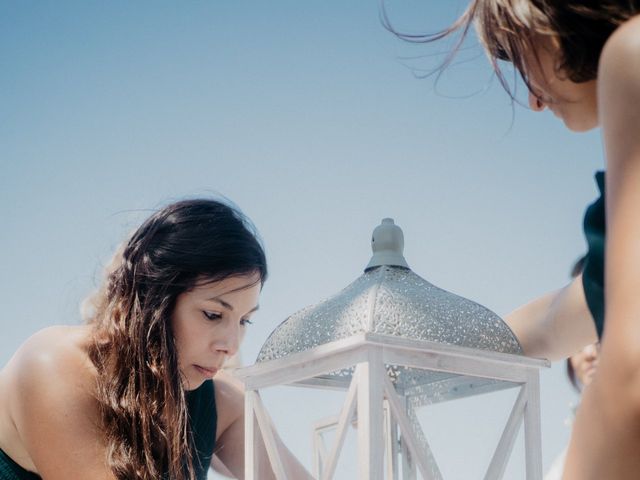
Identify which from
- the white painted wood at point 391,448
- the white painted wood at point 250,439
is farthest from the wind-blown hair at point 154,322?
the white painted wood at point 391,448

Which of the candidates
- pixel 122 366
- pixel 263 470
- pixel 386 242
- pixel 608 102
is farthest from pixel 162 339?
pixel 608 102

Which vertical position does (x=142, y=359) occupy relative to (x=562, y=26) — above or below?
below

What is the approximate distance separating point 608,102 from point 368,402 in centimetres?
78

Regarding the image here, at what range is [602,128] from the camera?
1.50ft

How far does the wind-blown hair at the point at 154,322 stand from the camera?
70.9 inches

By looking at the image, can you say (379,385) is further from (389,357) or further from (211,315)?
(211,315)

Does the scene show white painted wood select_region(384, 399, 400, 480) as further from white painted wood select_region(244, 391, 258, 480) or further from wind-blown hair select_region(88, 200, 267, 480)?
wind-blown hair select_region(88, 200, 267, 480)

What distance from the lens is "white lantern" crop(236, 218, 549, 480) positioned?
46.2 inches

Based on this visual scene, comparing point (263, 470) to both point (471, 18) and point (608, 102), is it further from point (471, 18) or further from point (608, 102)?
point (608, 102)

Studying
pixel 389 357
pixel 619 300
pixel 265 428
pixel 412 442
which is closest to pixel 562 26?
pixel 619 300

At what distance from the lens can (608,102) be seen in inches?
17.6

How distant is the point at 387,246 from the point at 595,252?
817 millimetres

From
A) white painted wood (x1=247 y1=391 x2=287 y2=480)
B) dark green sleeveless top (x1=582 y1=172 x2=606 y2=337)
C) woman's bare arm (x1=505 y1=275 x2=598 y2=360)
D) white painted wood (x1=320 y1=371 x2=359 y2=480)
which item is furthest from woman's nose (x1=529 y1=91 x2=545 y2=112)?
white painted wood (x1=247 y1=391 x2=287 y2=480)

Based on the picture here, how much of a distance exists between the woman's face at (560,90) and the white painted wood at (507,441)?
0.73 metres
